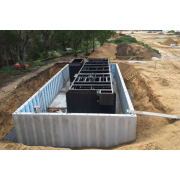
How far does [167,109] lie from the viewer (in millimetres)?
9625

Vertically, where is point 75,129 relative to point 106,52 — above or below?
below

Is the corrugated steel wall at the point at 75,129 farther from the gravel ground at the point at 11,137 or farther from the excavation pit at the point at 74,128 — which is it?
the gravel ground at the point at 11,137

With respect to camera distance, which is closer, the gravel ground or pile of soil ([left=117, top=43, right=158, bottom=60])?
the gravel ground

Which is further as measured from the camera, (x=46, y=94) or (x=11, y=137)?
(x=46, y=94)

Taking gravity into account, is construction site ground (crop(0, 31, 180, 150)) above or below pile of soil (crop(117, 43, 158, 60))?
below

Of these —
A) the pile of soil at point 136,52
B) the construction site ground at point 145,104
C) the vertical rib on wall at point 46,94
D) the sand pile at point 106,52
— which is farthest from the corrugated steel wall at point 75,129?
the sand pile at point 106,52

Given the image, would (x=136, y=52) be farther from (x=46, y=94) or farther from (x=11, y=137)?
(x=11, y=137)

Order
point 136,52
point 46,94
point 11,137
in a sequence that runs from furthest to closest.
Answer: point 136,52, point 46,94, point 11,137

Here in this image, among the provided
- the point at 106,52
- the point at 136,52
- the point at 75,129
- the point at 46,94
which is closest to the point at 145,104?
the point at 75,129

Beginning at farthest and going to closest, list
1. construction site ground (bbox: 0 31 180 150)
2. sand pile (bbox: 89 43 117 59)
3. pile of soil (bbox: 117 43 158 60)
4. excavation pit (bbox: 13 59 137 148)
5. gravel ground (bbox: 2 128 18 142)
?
sand pile (bbox: 89 43 117 59)
pile of soil (bbox: 117 43 158 60)
gravel ground (bbox: 2 128 18 142)
excavation pit (bbox: 13 59 137 148)
construction site ground (bbox: 0 31 180 150)

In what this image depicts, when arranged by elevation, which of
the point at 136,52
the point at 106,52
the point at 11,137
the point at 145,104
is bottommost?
the point at 11,137

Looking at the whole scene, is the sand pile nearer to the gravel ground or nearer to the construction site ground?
the construction site ground

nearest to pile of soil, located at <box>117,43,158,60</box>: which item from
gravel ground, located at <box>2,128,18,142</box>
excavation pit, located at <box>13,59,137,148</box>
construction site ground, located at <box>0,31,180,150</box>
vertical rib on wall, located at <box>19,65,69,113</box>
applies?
construction site ground, located at <box>0,31,180,150</box>

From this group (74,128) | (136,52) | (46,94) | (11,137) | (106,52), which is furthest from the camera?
(106,52)
